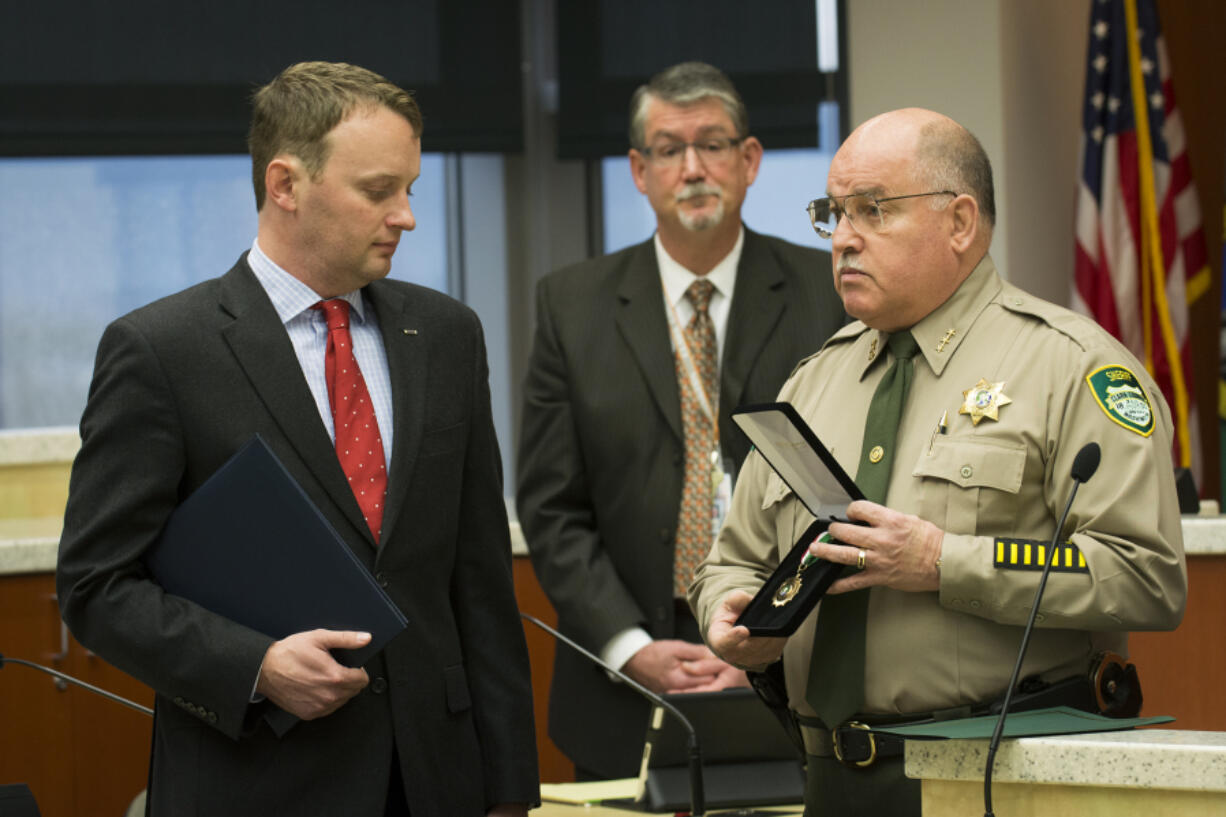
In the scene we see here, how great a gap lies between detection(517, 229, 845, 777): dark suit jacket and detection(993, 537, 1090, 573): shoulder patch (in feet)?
3.49

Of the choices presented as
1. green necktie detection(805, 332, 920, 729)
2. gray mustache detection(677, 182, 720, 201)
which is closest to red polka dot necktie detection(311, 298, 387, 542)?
green necktie detection(805, 332, 920, 729)

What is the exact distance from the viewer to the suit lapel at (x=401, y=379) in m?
1.93

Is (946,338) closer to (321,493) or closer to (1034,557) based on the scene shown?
(1034,557)

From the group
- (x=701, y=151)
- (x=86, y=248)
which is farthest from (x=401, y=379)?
(x=86, y=248)

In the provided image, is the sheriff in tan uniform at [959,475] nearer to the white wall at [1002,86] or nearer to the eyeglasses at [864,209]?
the eyeglasses at [864,209]

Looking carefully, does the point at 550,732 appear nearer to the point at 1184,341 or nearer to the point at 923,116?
the point at 923,116

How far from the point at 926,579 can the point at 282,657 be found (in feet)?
2.59

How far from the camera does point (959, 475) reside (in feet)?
6.23

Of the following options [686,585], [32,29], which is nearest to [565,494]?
[686,585]

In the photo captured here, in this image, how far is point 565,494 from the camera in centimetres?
299

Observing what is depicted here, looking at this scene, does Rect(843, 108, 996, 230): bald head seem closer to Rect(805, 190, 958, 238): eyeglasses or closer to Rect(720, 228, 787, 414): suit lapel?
Rect(805, 190, 958, 238): eyeglasses

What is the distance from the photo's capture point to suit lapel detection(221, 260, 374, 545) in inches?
74.7

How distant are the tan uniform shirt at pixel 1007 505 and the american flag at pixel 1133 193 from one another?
2540 millimetres

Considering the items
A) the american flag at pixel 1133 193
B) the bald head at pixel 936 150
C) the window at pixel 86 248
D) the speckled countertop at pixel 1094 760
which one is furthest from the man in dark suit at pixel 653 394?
the window at pixel 86 248
